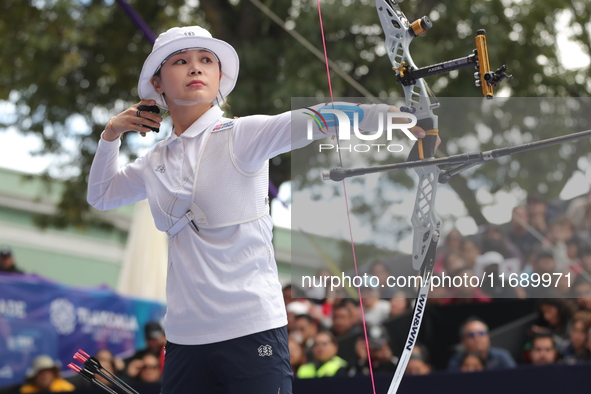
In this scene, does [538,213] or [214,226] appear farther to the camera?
[538,213]

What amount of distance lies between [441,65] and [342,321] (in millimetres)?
3299

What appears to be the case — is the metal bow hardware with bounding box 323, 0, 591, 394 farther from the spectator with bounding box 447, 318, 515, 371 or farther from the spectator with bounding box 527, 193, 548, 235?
the spectator with bounding box 447, 318, 515, 371

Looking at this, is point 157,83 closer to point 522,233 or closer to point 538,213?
point 522,233

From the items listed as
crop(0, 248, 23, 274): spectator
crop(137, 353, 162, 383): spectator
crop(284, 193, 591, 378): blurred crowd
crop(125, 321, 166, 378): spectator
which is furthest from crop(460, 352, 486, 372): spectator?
crop(0, 248, 23, 274): spectator

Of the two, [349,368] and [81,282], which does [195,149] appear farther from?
[81,282]

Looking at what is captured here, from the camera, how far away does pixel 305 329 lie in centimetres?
523

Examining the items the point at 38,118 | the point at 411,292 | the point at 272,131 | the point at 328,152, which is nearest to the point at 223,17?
the point at 38,118

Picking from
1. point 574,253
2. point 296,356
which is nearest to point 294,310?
point 296,356

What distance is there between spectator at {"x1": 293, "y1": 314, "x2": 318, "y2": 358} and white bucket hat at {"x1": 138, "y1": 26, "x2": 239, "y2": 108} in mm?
2988

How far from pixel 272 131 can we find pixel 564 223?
2.21m

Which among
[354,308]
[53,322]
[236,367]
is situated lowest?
A: [236,367]

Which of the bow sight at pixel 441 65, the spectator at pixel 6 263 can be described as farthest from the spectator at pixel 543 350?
the spectator at pixel 6 263

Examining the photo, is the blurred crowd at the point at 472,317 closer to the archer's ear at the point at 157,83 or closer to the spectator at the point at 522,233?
the spectator at the point at 522,233

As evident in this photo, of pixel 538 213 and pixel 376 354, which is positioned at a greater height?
pixel 538 213
